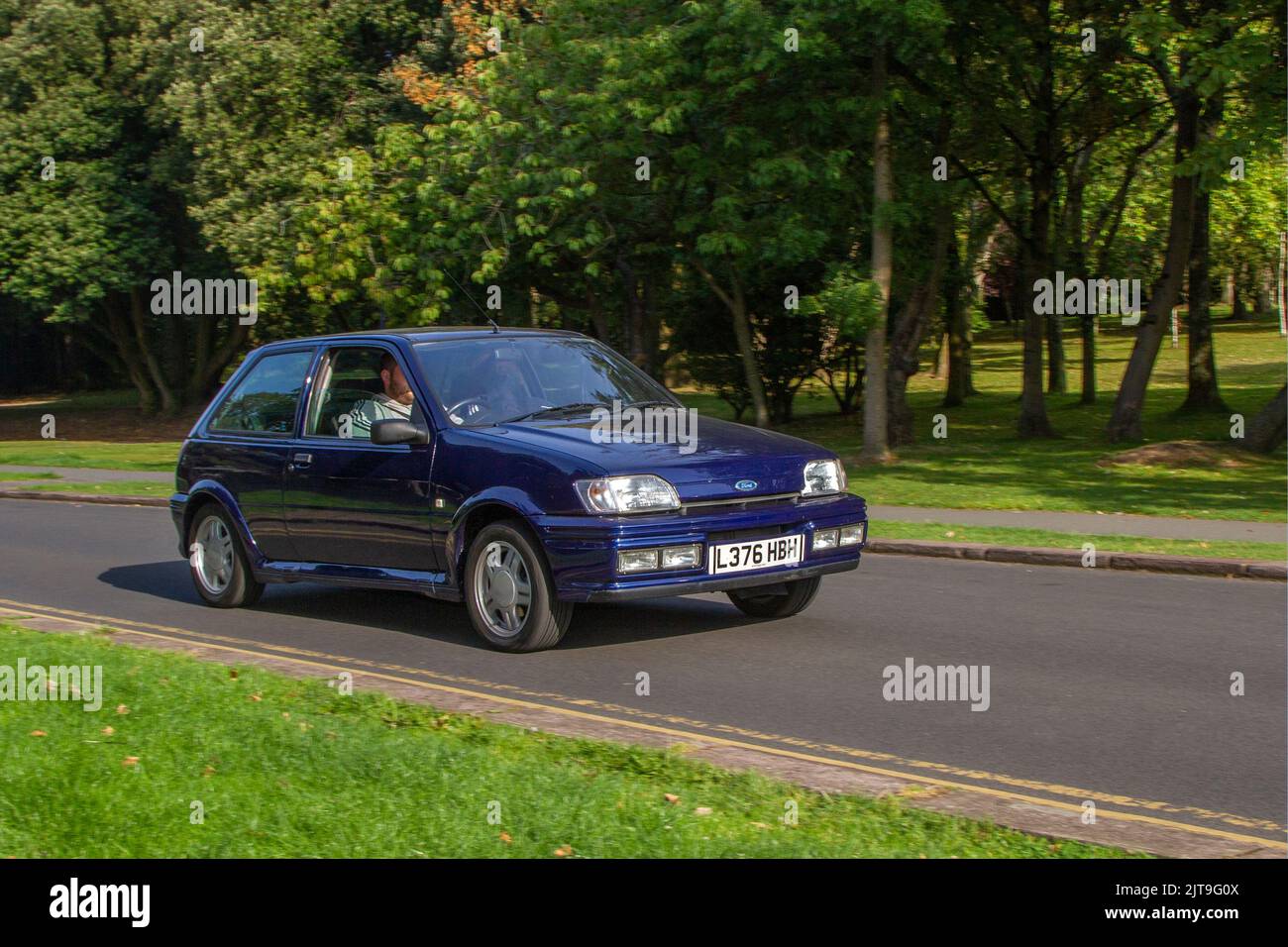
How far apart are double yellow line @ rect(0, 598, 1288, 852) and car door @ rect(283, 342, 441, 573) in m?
0.76

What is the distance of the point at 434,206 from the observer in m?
25.1

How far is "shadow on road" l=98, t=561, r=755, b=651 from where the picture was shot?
9.15m

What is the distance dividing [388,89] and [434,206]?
34.3 ft

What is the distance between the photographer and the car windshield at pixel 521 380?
8938mm

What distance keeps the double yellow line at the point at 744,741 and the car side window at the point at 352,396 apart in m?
1.44

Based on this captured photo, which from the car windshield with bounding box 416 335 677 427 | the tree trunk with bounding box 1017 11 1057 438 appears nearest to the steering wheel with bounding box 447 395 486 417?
the car windshield with bounding box 416 335 677 427

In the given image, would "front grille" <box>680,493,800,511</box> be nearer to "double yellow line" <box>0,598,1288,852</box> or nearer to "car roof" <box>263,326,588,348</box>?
"double yellow line" <box>0,598,1288,852</box>

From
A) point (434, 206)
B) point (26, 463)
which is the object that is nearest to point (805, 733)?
point (434, 206)

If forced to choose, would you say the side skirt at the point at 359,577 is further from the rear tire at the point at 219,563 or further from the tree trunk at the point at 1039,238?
the tree trunk at the point at 1039,238

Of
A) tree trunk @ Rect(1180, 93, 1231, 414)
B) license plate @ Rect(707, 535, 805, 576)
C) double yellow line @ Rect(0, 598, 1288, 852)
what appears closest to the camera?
double yellow line @ Rect(0, 598, 1288, 852)

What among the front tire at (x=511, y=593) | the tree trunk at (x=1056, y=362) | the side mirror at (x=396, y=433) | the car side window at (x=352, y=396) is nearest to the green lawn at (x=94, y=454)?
the car side window at (x=352, y=396)

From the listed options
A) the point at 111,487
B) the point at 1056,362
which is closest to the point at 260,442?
the point at 111,487

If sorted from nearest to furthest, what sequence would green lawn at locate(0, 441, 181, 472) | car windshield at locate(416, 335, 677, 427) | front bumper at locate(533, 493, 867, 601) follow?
front bumper at locate(533, 493, 867, 601) → car windshield at locate(416, 335, 677, 427) → green lawn at locate(0, 441, 181, 472)

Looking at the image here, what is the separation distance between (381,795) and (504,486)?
328 cm
